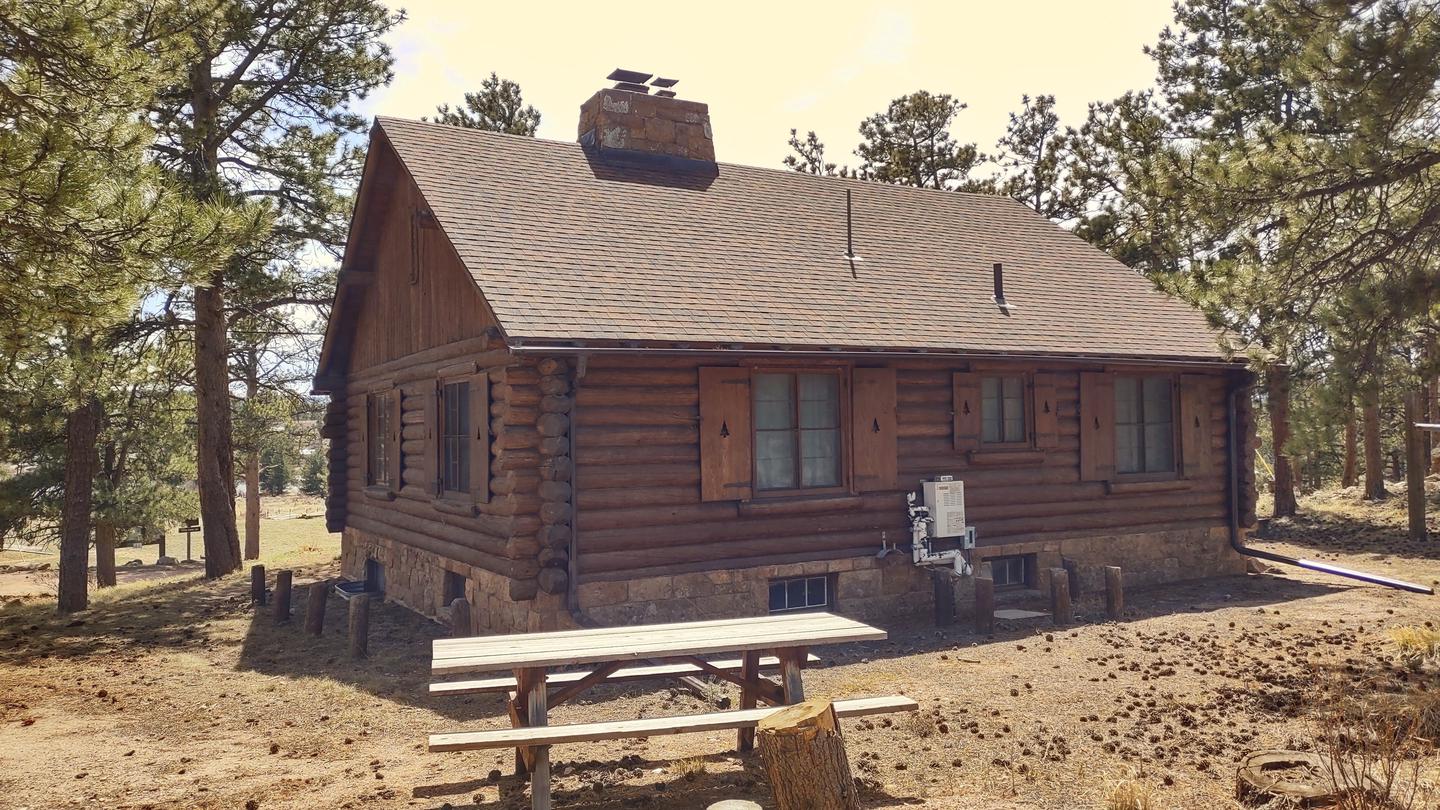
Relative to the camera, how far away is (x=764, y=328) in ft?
37.3

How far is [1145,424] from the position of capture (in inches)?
563

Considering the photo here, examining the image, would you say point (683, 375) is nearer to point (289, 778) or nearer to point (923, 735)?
point (923, 735)

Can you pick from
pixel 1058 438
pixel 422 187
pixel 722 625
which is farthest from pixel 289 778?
pixel 1058 438

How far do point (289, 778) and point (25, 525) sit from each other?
16.5 m

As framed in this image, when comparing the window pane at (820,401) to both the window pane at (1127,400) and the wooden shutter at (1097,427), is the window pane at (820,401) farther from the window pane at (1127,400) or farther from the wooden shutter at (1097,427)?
the window pane at (1127,400)

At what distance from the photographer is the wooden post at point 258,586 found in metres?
14.6

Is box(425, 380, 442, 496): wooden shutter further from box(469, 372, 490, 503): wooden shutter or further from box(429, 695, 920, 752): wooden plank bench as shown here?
box(429, 695, 920, 752): wooden plank bench

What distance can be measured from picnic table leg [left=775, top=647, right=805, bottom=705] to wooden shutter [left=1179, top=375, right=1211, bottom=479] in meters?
9.86

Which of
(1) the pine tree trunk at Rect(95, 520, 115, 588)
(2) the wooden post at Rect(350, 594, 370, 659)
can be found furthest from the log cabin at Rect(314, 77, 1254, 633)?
(1) the pine tree trunk at Rect(95, 520, 115, 588)

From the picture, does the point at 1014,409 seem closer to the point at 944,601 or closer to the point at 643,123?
the point at 944,601

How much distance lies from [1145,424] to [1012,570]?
304cm

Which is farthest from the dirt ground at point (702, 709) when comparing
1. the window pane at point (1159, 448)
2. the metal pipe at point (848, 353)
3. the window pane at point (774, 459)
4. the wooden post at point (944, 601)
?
the metal pipe at point (848, 353)

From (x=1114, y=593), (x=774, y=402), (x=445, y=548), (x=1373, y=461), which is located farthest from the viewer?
(x=1373, y=461)

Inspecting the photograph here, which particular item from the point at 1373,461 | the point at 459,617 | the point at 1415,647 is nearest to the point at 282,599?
the point at 459,617
